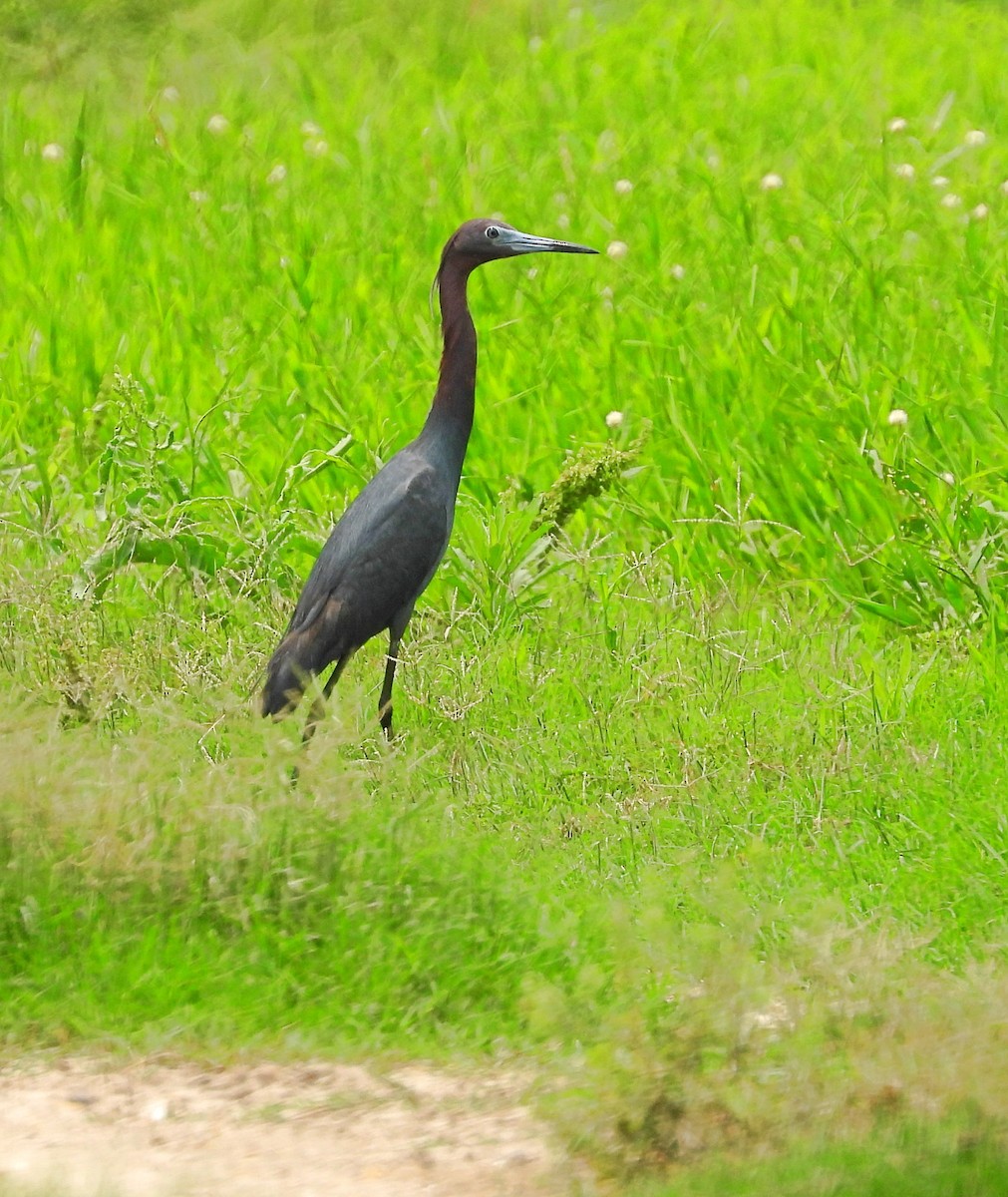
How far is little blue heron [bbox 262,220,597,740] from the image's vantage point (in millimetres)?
5609

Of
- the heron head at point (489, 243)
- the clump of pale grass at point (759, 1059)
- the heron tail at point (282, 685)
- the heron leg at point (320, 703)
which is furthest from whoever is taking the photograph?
the heron head at point (489, 243)

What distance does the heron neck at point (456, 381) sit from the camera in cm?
589

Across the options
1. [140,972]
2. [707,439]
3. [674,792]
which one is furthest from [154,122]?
[140,972]

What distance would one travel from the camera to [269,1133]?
3.80 metres

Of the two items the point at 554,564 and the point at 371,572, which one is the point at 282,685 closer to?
→ the point at 371,572

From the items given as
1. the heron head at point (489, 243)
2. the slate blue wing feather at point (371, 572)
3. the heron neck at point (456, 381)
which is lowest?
the slate blue wing feather at point (371, 572)

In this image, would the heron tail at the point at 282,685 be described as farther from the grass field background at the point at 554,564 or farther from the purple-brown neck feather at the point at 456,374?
the purple-brown neck feather at the point at 456,374

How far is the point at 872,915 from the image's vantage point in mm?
4551

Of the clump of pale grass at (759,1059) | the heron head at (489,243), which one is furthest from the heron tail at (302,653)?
the clump of pale grass at (759,1059)

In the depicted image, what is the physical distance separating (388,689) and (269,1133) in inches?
84.5

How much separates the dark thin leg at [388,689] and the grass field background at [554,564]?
0.05 m

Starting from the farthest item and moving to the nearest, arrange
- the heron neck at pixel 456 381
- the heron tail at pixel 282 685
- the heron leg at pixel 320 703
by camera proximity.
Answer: the heron neck at pixel 456 381, the heron tail at pixel 282 685, the heron leg at pixel 320 703

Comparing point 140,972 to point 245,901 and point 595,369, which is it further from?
point 595,369

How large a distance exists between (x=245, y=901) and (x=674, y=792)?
1.33 m
